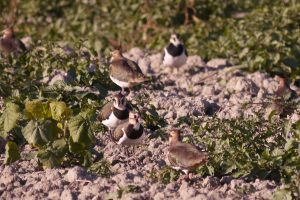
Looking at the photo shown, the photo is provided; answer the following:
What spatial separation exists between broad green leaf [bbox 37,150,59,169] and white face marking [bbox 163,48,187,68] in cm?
346

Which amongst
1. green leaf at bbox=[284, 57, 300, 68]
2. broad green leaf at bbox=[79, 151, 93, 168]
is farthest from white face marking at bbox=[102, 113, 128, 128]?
green leaf at bbox=[284, 57, 300, 68]

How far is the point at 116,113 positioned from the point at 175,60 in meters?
2.55

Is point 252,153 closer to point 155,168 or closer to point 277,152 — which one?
point 277,152

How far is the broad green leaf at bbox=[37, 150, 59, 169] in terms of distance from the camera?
402 centimetres

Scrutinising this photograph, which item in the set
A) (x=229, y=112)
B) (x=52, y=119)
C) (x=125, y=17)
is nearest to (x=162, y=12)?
(x=125, y=17)

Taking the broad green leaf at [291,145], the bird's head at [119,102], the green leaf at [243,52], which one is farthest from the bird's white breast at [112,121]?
the green leaf at [243,52]

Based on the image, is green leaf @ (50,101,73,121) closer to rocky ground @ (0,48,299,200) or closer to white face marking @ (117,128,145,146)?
rocky ground @ (0,48,299,200)

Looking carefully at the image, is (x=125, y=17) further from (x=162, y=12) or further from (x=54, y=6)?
(x=54, y=6)

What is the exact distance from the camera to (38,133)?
3.94m

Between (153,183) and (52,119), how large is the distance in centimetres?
133

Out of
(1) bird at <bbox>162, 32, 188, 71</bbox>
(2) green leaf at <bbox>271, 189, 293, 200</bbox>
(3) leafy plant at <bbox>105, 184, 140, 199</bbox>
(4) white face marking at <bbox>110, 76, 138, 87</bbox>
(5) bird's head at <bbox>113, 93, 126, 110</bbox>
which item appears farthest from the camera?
(1) bird at <bbox>162, 32, 188, 71</bbox>

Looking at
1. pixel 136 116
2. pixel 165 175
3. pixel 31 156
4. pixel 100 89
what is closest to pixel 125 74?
pixel 100 89

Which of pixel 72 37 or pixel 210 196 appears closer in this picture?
pixel 210 196

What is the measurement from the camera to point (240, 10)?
420 inches
